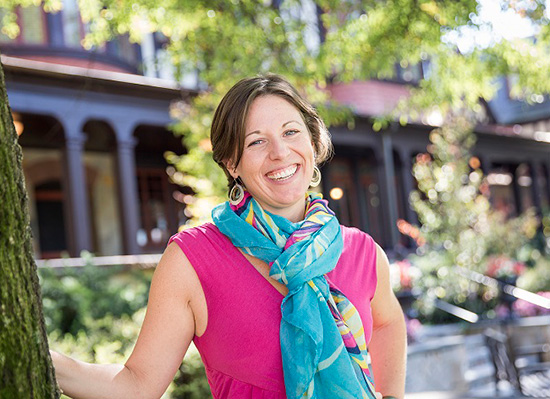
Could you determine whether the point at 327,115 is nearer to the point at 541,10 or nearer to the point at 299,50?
the point at 299,50

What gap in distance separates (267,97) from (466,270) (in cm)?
1058

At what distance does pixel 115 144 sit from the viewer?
12820 mm

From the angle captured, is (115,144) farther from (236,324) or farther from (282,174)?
(236,324)

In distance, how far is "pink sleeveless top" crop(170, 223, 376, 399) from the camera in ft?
5.94

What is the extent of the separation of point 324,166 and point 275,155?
8.68 m

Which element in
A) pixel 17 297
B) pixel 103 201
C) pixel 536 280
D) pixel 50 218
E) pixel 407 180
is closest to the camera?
pixel 17 297

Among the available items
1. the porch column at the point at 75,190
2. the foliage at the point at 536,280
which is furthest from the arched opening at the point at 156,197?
the foliage at the point at 536,280

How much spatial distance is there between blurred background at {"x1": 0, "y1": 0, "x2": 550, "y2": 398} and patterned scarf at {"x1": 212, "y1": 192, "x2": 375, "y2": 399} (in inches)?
69.3

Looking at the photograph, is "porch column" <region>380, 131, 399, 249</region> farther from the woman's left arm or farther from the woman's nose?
the woman's nose

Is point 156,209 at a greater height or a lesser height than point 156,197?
lesser

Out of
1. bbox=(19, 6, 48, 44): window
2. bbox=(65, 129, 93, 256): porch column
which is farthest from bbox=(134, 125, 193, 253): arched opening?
bbox=(65, 129, 93, 256): porch column

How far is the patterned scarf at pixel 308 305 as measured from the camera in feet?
5.87

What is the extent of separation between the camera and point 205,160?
7918 mm

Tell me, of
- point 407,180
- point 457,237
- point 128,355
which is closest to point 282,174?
point 128,355
